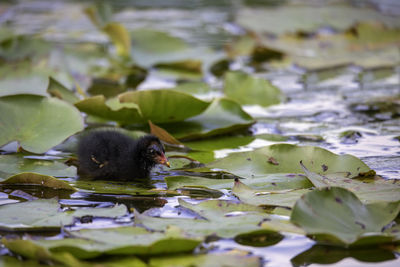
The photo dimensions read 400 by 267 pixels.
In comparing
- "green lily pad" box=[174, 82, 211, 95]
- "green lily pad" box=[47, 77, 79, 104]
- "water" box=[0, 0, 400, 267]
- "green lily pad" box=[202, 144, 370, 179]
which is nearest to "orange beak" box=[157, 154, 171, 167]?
"water" box=[0, 0, 400, 267]

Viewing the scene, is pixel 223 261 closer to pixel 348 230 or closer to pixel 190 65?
pixel 348 230

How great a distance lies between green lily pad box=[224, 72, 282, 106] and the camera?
4.75m

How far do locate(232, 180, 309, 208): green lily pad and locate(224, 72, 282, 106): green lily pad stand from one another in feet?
6.49

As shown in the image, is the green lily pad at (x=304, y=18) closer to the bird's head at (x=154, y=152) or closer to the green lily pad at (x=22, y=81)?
the green lily pad at (x=22, y=81)

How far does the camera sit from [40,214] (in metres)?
2.53

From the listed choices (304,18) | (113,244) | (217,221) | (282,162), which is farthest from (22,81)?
(304,18)

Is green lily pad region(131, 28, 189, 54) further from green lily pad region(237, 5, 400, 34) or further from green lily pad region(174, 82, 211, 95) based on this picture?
green lily pad region(174, 82, 211, 95)

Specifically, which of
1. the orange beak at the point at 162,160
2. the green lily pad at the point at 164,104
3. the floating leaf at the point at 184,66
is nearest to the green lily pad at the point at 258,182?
the orange beak at the point at 162,160

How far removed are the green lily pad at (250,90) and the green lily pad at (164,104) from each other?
3.05 ft

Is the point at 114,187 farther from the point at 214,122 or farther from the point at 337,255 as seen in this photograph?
the point at 337,255

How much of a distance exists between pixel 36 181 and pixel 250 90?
2.25 metres

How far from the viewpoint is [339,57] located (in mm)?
6109

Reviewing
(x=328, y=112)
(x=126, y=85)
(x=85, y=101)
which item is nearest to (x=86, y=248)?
(x=85, y=101)

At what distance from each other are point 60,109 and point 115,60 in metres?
2.52
